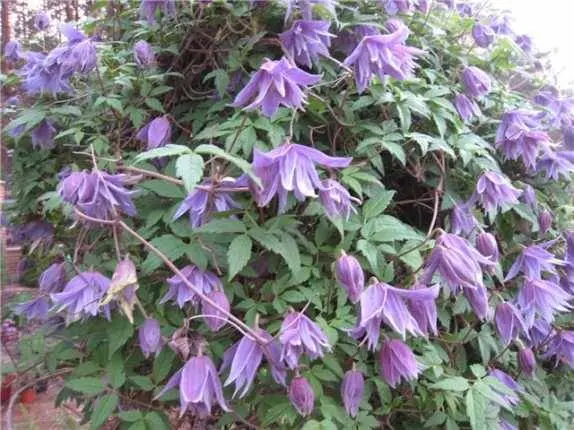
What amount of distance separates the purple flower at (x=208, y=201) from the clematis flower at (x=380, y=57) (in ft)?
0.86

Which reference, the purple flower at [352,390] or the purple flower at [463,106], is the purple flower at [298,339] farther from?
the purple flower at [463,106]

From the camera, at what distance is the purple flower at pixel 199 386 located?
2.52 ft

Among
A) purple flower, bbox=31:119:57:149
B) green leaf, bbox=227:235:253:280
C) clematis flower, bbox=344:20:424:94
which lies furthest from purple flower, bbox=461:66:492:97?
purple flower, bbox=31:119:57:149

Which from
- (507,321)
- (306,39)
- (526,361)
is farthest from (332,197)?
(526,361)

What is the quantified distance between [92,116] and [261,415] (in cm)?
66

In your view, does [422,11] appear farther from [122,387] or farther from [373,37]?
[122,387]

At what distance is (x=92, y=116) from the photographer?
1.16 metres

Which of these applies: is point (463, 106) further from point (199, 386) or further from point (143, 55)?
point (199, 386)

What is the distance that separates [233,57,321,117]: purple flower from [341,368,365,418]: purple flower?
388 mm

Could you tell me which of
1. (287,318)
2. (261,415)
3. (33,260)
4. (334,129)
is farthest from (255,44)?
(33,260)

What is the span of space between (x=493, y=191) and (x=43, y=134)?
87 centimetres

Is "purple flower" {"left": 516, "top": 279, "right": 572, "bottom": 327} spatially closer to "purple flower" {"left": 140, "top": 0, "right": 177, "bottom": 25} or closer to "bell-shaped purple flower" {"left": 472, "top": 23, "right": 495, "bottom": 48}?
"bell-shaped purple flower" {"left": 472, "top": 23, "right": 495, "bottom": 48}

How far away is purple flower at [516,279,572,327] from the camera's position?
3.36ft

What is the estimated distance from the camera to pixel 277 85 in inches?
31.3
